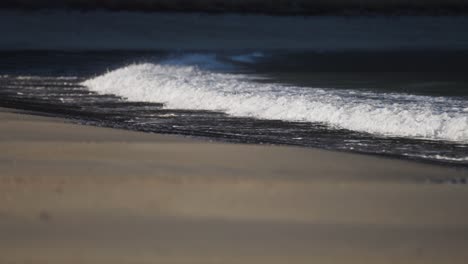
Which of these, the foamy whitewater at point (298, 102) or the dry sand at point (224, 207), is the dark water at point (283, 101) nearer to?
the foamy whitewater at point (298, 102)

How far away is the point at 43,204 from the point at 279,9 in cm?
2753

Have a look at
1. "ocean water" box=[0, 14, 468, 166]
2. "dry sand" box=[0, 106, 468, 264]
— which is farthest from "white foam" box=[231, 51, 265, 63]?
"dry sand" box=[0, 106, 468, 264]

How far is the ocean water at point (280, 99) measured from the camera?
8.12 m

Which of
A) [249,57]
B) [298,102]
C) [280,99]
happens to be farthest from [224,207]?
[249,57]

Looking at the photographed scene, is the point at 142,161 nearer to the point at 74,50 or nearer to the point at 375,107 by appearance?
the point at 375,107

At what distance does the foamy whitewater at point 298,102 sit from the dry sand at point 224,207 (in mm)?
1820

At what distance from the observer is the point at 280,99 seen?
1071 centimetres

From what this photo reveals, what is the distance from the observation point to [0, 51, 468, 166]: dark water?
26.3 ft

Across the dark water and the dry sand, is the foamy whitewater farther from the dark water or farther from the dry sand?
the dry sand

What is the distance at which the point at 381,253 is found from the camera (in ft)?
14.1

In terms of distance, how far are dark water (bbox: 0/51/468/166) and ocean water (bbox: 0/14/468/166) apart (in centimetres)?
1

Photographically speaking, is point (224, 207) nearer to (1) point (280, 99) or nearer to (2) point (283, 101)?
(2) point (283, 101)

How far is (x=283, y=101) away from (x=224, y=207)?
564cm

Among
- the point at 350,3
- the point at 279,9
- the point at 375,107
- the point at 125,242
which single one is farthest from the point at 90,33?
the point at 125,242
